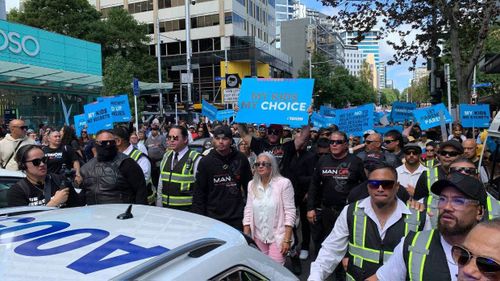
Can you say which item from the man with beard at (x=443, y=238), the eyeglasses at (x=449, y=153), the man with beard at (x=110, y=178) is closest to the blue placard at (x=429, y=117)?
the eyeglasses at (x=449, y=153)

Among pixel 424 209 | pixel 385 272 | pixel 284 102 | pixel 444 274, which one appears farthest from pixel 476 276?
pixel 284 102

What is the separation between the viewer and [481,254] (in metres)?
1.75

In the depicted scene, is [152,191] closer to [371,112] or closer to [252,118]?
[252,118]

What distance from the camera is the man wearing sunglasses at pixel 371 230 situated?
10.6 feet

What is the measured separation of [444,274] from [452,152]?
303 centimetres

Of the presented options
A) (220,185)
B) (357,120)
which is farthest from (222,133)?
(357,120)

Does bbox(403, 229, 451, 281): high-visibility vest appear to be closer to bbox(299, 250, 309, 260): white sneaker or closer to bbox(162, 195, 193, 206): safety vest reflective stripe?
bbox(162, 195, 193, 206): safety vest reflective stripe

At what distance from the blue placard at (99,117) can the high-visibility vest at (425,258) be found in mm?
9295

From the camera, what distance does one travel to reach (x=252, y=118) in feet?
24.5

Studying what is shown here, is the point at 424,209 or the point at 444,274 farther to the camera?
the point at 424,209

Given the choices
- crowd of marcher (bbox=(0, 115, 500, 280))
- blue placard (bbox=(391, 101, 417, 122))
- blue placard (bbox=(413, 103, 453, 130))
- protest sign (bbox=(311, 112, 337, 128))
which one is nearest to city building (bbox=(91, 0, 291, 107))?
protest sign (bbox=(311, 112, 337, 128))

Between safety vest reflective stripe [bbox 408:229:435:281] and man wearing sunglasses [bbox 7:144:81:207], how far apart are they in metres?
2.98

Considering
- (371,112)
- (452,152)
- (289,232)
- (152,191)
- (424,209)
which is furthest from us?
(371,112)

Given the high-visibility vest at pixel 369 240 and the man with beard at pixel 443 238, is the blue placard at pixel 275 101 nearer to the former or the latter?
the high-visibility vest at pixel 369 240
